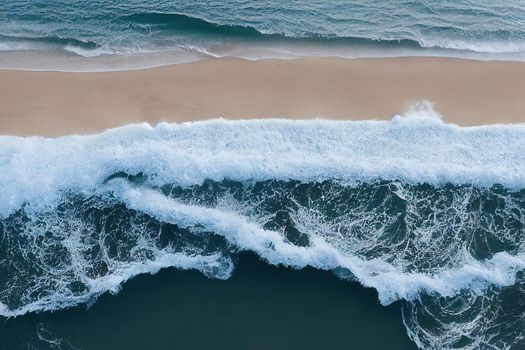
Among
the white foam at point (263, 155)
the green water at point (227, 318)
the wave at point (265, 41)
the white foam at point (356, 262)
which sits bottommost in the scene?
the green water at point (227, 318)

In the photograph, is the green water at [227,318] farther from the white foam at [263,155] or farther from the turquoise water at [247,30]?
the turquoise water at [247,30]

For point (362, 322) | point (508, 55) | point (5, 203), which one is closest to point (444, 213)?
point (362, 322)

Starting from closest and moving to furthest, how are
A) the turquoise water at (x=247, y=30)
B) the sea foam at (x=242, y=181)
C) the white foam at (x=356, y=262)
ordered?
1. the white foam at (x=356, y=262)
2. the sea foam at (x=242, y=181)
3. the turquoise water at (x=247, y=30)

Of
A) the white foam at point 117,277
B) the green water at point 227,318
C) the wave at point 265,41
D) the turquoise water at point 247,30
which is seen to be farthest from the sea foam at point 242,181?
the turquoise water at point 247,30

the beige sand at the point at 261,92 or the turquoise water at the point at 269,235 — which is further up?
the beige sand at the point at 261,92

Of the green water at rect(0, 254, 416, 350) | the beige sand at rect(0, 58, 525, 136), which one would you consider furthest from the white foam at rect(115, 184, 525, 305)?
the beige sand at rect(0, 58, 525, 136)

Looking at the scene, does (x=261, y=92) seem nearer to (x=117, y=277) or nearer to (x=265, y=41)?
(x=265, y=41)

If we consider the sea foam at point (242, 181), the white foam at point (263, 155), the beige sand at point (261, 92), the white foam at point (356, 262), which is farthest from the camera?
the beige sand at point (261, 92)
